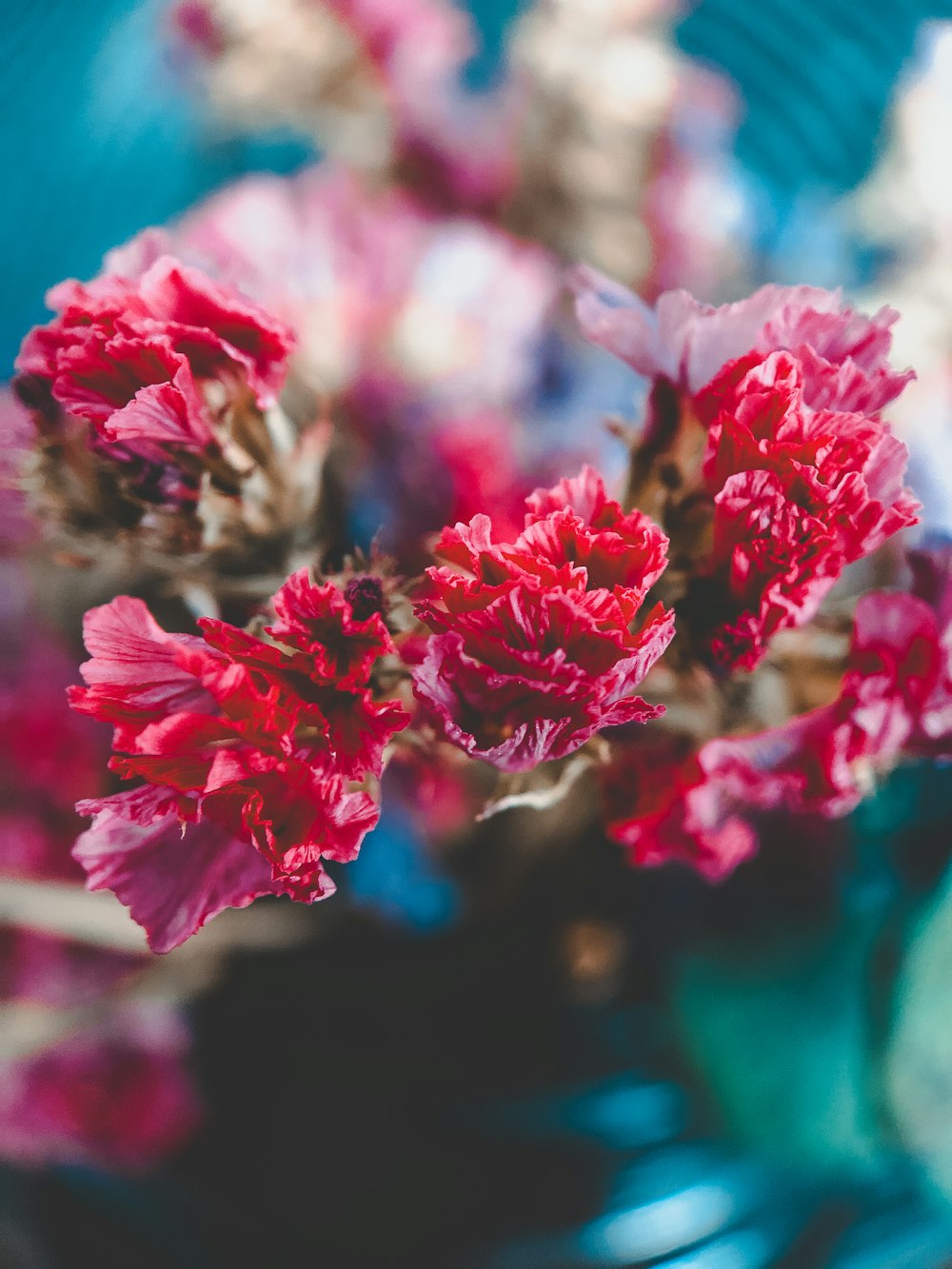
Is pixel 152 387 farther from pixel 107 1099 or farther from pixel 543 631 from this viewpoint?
pixel 107 1099

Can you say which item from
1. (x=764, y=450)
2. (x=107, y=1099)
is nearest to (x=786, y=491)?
(x=764, y=450)

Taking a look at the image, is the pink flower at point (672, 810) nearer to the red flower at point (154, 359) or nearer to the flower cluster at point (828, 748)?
the flower cluster at point (828, 748)

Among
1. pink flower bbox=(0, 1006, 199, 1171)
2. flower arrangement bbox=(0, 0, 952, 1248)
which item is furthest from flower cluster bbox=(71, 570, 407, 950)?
pink flower bbox=(0, 1006, 199, 1171)

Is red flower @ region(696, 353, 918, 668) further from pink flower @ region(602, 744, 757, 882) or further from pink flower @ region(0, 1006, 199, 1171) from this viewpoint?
pink flower @ region(0, 1006, 199, 1171)

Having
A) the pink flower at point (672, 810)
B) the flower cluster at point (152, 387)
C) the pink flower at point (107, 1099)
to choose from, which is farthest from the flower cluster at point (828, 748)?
the pink flower at point (107, 1099)

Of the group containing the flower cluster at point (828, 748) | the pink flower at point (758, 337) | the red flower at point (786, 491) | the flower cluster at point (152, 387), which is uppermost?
the flower cluster at point (152, 387)

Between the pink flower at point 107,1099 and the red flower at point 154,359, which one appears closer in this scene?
the red flower at point 154,359
